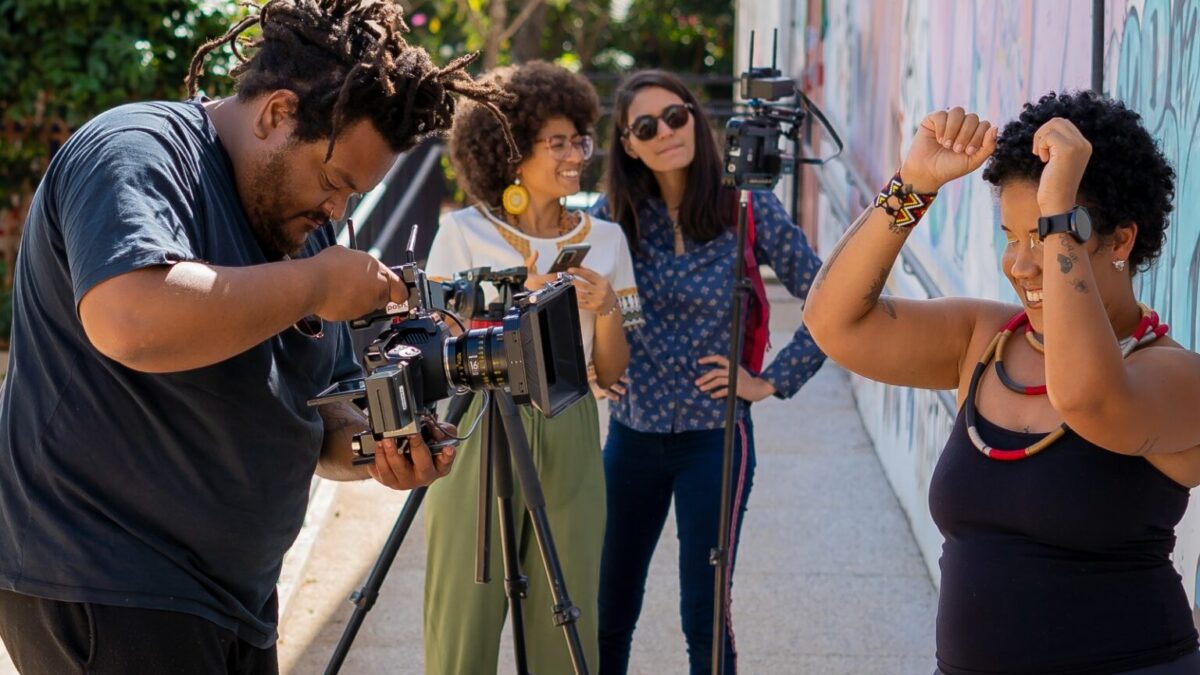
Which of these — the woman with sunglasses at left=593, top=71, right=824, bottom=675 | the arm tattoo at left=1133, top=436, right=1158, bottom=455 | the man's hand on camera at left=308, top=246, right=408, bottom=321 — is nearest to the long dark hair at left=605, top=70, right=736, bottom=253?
the woman with sunglasses at left=593, top=71, right=824, bottom=675

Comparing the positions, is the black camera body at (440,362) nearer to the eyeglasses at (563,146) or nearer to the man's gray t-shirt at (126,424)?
the man's gray t-shirt at (126,424)

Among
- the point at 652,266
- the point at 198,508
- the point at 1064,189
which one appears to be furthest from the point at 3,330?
the point at 1064,189

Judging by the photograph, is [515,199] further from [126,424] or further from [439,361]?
[126,424]

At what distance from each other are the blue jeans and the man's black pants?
1827 millimetres

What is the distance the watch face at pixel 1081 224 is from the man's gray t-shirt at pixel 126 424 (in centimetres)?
121

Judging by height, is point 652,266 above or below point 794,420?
above

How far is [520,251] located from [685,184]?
A: 0.54 m

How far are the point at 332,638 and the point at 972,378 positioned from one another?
2.87 meters

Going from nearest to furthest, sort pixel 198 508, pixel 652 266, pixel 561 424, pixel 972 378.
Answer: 1. pixel 198 508
2. pixel 972 378
3. pixel 561 424
4. pixel 652 266

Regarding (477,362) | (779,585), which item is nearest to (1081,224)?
(477,362)

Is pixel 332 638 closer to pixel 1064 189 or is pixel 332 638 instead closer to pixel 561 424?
pixel 561 424

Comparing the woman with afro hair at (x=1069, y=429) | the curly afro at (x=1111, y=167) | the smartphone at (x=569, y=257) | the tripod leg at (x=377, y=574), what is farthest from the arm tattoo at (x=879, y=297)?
Result: the tripod leg at (x=377, y=574)

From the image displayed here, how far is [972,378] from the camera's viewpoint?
8.09ft

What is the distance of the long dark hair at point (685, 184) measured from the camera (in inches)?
161
